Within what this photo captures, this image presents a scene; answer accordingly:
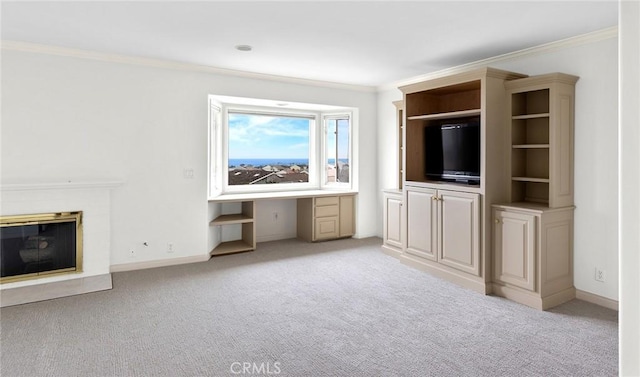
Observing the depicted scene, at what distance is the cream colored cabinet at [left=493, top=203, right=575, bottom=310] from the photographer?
3316mm

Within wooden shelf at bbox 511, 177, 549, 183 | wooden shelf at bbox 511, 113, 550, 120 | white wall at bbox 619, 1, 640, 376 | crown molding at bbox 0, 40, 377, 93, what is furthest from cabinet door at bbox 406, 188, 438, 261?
white wall at bbox 619, 1, 640, 376

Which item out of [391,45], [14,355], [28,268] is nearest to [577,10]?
[391,45]

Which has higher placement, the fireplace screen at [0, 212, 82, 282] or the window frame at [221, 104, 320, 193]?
the window frame at [221, 104, 320, 193]

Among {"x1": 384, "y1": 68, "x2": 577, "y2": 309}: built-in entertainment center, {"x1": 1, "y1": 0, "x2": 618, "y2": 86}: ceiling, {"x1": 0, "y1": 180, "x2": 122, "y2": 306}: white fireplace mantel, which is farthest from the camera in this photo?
{"x1": 0, "y1": 180, "x2": 122, "y2": 306}: white fireplace mantel

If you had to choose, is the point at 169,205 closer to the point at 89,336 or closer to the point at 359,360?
the point at 89,336

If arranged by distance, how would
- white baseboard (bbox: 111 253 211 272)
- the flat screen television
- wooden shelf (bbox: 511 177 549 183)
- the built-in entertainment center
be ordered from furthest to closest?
white baseboard (bbox: 111 253 211 272)
the flat screen television
wooden shelf (bbox: 511 177 549 183)
the built-in entertainment center

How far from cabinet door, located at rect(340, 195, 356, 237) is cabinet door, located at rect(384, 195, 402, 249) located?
0.88 metres

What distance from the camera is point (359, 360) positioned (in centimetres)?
245

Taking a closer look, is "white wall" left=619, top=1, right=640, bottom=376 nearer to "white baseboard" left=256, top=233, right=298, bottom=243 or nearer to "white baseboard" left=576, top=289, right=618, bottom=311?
"white baseboard" left=576, top=289, right=618, bottom=311

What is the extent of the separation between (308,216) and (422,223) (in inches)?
80.5

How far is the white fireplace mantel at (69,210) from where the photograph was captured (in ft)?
12.1

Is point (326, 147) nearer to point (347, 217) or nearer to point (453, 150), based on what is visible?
point (347, 217)

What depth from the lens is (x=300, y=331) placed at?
2852 millimetres

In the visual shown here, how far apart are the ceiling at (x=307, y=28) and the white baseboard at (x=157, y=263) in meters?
2.42
